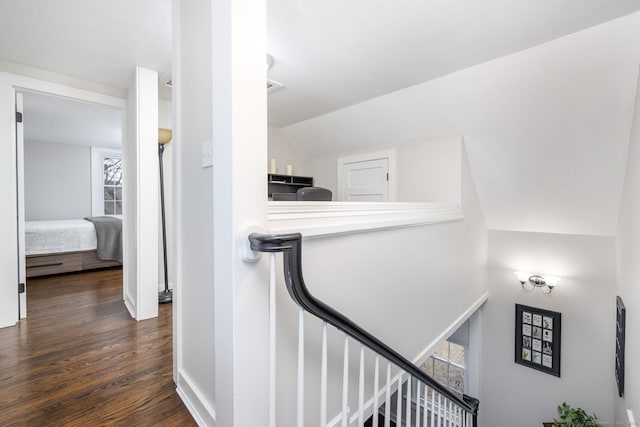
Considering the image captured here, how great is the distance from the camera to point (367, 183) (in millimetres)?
3732

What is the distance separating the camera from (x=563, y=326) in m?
3.35

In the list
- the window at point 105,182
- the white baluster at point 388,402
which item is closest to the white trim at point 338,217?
the white baluster at point 388,402

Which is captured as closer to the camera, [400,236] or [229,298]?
[229,298]

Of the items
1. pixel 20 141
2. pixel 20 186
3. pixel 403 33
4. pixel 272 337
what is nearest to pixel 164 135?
pixel 20 141

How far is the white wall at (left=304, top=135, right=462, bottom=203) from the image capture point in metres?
3.06

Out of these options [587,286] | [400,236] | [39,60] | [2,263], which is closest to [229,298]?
[400,236]

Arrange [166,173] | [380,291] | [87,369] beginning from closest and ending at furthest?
1. [87,369]
2. [380,291]
3. [166,173]

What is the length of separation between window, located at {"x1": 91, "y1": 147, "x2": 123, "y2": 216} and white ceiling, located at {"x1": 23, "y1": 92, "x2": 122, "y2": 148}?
13.4 inches

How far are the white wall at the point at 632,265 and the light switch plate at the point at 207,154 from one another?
2759 millimetres

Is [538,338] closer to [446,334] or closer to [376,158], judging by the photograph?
[446,334]

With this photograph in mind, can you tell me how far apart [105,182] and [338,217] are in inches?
244

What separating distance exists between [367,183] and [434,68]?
1.60 m

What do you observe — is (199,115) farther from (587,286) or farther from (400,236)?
(587,286)

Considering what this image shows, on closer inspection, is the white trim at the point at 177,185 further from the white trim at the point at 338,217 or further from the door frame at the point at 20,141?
the door frame at the point at 20,141
